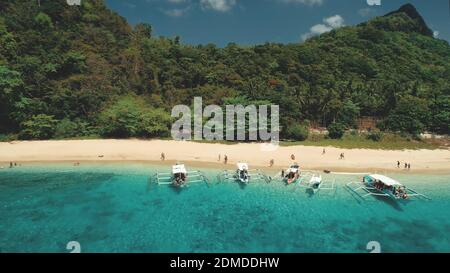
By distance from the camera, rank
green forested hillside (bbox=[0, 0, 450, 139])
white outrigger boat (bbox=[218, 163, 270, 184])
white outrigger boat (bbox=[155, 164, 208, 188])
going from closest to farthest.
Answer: white outrigger boat (bbox=[155, 164, 208, 188])
white outrigger boat (bbox=[218, 163, 270, 184])
green forested hillside (bbox=[0, 0, 450, 139])

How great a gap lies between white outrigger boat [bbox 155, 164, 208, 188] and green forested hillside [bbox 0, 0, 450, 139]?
55.4 feet

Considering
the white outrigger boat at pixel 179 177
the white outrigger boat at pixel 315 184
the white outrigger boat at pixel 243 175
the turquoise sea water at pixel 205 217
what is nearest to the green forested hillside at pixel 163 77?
the white outrigger boat at pixel 179 177

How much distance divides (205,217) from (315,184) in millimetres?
13647

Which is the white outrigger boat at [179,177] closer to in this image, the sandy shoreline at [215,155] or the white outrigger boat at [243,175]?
the white outrigger boat at [243,175]

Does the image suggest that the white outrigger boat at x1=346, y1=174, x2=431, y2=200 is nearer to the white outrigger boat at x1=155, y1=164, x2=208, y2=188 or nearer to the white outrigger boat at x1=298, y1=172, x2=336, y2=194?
the white outrigger boat at x1=298, y1=172, x2=336, y2=194

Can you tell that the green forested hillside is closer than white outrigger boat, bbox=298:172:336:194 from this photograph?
No

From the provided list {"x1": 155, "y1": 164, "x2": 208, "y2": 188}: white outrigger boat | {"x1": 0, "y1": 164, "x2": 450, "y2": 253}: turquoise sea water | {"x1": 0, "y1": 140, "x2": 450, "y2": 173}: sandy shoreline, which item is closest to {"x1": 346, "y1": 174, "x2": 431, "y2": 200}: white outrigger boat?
{"x1": 0, "y1": 164, "x2": 450, "y2": 253}: turquoise sea water

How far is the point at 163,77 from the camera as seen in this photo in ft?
246

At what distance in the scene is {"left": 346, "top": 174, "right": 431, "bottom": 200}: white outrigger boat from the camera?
109 feet

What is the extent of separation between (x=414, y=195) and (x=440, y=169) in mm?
12067

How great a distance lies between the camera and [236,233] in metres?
25.9

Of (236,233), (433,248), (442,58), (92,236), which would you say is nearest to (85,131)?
(92,236)

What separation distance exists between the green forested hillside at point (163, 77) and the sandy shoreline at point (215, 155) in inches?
198

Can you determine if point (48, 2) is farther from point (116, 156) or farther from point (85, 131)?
point (116, 156)
